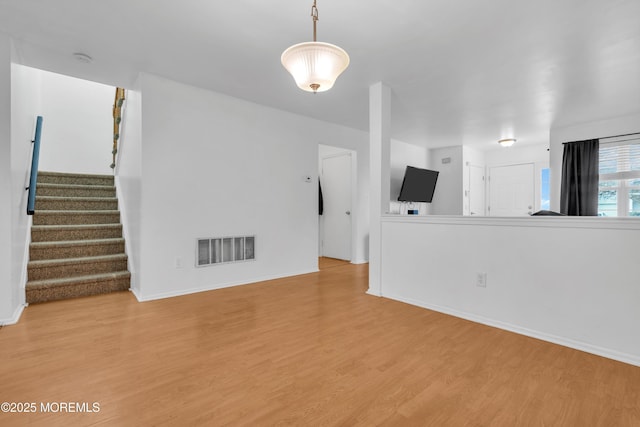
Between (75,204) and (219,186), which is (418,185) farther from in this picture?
(75,204)

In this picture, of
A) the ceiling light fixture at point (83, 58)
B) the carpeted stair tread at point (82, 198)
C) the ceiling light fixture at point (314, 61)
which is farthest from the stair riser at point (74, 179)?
the ceiling light fixture at point (314, 61)

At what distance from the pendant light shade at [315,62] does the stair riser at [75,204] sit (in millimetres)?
3924

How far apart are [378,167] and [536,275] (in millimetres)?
1827

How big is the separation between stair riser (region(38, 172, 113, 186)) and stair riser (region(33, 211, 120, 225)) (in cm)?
91

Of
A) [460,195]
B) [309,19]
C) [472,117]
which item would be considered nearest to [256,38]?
[309,19]

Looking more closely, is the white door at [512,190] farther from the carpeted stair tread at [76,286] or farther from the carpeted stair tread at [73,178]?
the carpeted stair tread at [73,178]

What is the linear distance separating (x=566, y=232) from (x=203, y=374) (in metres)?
2.72

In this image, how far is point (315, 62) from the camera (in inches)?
70.5

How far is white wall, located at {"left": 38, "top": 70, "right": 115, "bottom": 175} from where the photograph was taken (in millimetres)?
5074

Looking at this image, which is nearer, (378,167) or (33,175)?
(33,175)

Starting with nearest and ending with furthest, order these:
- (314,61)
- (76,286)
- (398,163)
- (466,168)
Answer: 1. (314,61)
2. (76,286)
3. (398,163)
4. (466,168)

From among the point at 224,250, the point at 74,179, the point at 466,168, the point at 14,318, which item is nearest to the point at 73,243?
the point at 14,318

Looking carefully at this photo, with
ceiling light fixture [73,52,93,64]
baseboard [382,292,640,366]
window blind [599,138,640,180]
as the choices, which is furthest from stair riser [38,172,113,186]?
window blind [599,138,640,180]

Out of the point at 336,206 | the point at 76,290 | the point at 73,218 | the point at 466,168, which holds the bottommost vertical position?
the point at 76,290
